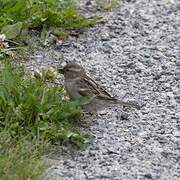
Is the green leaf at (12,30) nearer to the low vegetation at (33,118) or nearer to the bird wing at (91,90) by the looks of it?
the low vegetation at (33,118)

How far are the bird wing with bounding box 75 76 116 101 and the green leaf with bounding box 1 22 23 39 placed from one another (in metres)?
1.72

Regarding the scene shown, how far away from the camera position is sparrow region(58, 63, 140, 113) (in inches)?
287

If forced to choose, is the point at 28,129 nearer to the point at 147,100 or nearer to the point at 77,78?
the point at 77,78

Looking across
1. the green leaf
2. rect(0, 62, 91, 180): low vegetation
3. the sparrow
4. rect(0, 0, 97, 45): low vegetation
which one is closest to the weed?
rect(0, 0, 97, 45): low vegetation

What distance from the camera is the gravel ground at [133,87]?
639 cm

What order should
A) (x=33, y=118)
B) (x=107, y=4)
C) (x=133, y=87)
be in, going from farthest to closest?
(x=107, y=4) < (x=133, y=87) < (x=33, y=118)

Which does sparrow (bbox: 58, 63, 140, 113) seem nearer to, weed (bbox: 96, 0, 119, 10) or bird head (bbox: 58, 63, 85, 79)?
bird head (bbox: 58, 63, 85, 79)

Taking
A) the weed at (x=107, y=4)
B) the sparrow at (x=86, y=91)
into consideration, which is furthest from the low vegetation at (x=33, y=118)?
the weed at (x=107, y=4)

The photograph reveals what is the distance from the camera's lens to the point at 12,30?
346 inches

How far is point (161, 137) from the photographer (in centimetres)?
701

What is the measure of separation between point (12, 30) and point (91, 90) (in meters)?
1.87

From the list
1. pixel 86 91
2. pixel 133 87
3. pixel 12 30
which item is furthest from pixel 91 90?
pixel 12 30

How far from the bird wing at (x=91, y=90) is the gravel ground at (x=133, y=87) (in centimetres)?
25

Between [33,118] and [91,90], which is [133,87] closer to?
[91,90]
